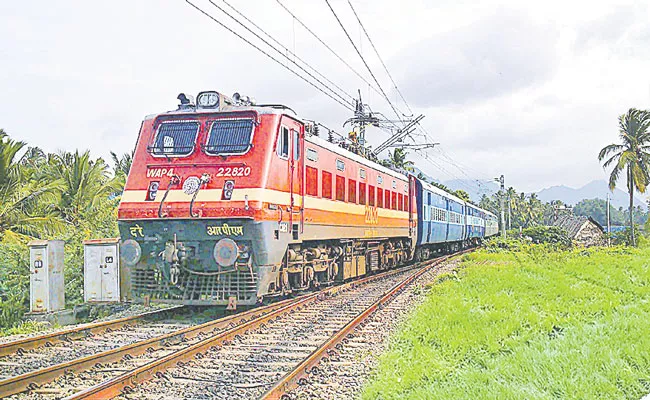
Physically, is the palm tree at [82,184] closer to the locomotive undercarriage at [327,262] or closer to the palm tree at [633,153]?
the locomotive undercarriage at [327,262]

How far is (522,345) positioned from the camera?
24.8 feet

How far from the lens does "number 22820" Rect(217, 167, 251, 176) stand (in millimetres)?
10352

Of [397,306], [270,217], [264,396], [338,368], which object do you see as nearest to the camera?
[264,396]

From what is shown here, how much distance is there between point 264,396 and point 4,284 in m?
8.84

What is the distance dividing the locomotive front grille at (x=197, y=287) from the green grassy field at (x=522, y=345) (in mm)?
2739

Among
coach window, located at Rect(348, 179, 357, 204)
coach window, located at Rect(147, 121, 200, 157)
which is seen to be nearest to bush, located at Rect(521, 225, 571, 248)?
coach window, located at Rect(348, 179, 357, 204)

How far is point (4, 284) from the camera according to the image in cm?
1241

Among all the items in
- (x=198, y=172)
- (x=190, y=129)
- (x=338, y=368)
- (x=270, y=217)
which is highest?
(x=190, y=129)

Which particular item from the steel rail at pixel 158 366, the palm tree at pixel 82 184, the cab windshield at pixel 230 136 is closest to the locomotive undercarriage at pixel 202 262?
the steel rail at pixel 158 366

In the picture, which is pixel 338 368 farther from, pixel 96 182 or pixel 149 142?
pixel 96 182

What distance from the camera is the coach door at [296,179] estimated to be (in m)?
11.3

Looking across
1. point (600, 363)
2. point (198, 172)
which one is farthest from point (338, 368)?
point (198, 172)

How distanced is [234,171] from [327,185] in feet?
10.6

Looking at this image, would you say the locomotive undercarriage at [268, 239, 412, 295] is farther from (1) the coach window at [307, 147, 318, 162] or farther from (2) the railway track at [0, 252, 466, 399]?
(1) the coach window at [307, 147, 318, 162]
